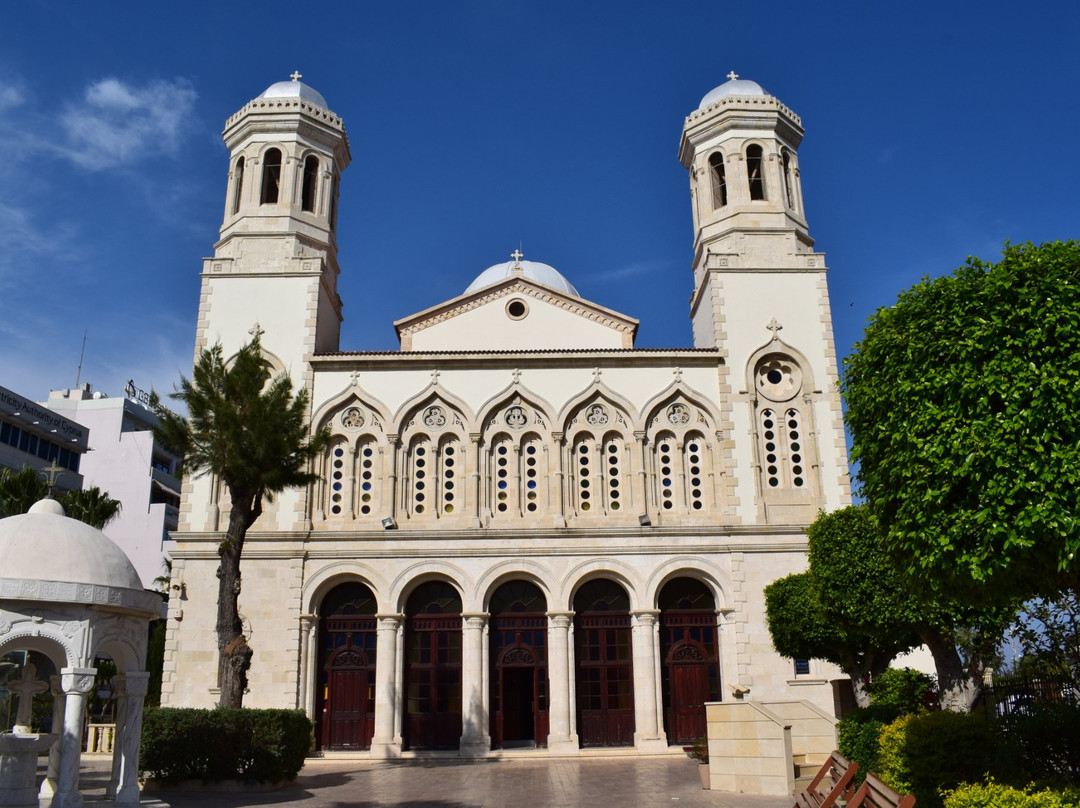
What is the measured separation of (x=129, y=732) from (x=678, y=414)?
1836cm

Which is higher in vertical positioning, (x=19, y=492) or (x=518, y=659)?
(x=19, y=492)

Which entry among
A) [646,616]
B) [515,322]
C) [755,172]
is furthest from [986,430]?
[755,172]

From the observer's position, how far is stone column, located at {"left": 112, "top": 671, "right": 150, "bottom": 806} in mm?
13930

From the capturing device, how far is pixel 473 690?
2616cm

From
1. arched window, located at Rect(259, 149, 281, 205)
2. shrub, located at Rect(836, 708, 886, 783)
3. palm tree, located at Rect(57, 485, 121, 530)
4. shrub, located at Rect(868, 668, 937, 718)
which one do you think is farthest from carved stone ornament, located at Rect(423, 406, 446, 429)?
shrub, located at Rect(836, 708, 886, 783)

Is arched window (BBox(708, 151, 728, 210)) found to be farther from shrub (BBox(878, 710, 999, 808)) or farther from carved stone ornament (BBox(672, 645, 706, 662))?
shrub (BBox(878, 710, 999, 808))

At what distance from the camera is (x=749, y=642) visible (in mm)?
26188

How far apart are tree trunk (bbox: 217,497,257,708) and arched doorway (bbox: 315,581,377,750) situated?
5997 mm

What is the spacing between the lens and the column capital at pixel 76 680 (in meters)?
12.6

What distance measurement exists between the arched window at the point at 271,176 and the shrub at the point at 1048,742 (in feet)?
86.4

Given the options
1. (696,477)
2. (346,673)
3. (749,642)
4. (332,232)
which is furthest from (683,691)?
(332,232)

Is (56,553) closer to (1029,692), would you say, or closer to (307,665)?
(307,665)

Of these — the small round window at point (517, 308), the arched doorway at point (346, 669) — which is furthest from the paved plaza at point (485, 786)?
the small round window at point (517, 308)

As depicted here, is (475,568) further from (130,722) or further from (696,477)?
(130,722)
